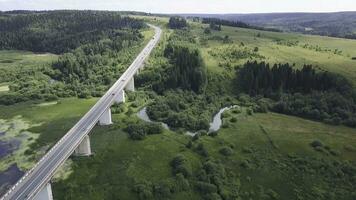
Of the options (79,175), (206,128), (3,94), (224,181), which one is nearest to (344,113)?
(206,128)

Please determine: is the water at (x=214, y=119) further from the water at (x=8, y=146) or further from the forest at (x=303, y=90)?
the water at (x=8, y=146)

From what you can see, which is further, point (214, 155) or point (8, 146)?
point (8, 146)

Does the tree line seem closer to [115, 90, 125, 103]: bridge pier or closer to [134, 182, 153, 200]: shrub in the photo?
[115, 90, 125, 103]: bridge pier

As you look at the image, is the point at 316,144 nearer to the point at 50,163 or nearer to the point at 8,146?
the point at 50,163

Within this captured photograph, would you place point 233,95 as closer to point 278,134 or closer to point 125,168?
point 278,134

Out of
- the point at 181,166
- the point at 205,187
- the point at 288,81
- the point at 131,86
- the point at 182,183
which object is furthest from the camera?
the point at 288,81

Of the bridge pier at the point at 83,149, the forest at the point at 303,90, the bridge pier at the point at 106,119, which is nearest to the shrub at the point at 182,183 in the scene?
the bridge pier at the point at 83,149

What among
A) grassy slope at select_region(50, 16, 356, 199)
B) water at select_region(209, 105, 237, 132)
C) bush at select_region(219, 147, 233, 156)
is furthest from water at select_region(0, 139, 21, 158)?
water at select_region(209, 105, 237, 132)

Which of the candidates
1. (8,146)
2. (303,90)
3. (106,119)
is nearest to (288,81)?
(303,90)

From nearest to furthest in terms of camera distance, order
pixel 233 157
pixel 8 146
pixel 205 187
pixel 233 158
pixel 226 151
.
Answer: pixel 205 187 → pixel 233 158 → pixel 233 157 → pixel 226 151 → pixel 8 146
